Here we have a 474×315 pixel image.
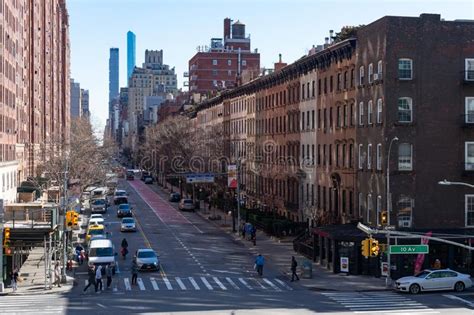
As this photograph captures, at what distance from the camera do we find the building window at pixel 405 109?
5306cm

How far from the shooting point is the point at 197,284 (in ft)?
151

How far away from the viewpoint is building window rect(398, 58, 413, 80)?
52.9 m

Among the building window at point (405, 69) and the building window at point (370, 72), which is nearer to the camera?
the building window at point (405, 69)

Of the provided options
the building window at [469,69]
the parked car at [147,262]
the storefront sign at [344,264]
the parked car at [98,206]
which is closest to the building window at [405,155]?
the building window at [469,69]

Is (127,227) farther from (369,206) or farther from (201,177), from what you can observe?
(369,206)

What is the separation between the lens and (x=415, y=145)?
53.0 metres

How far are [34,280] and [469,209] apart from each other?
3034 cm

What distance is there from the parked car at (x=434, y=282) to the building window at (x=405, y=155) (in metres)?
10.5

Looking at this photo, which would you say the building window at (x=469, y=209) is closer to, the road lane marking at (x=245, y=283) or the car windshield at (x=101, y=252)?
the road lane marking at (x=245, y=283)

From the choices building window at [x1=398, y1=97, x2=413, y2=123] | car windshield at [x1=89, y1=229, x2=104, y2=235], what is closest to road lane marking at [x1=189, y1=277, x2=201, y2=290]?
building window at [x1=398, y1=97, x2=413, y2=123]

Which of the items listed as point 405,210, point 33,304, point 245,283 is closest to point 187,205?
point 405,210

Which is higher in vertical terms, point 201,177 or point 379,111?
point 379,111

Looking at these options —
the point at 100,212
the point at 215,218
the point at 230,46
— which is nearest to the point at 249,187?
the point at 215,218

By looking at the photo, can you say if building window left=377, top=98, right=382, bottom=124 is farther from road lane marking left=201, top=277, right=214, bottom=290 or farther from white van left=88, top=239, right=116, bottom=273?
white van left=88, top=239, right=116, bottom=273
